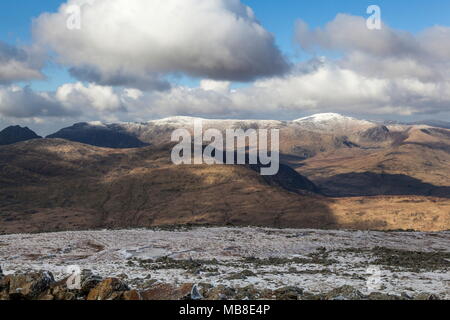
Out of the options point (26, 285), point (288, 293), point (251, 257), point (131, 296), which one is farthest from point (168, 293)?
point (251, 257)

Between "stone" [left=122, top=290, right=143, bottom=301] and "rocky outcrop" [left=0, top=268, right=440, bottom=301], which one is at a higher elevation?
"stone" [left=122, top=290, right=143, bottom=301]

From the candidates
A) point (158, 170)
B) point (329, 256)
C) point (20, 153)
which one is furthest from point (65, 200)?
point (329, 256)

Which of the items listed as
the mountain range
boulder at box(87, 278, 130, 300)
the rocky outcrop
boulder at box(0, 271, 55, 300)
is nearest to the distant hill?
the mountain range

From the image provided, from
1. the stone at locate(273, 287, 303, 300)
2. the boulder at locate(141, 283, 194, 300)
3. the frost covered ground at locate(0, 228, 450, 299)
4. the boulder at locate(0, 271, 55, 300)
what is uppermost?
the boulder at locate(0, 271, 55, 300)

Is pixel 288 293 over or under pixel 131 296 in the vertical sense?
under

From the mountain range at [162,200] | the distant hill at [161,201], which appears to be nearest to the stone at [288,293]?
the mountain range at [162,200]

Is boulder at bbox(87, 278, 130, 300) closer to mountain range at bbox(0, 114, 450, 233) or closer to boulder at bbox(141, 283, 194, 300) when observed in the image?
boulder at bbox(141, 283, 194, 300)

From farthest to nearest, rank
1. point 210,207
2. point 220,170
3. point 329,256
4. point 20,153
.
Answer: point 20,153 < point 220,170 < point 210,207 < point 329,256

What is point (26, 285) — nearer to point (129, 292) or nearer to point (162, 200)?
point (129, 292)
